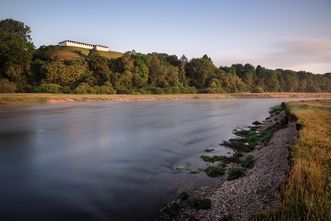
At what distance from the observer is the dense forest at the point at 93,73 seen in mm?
99125

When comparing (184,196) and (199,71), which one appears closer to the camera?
(184,196)

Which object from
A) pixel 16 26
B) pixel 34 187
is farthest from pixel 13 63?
pixel 34 187

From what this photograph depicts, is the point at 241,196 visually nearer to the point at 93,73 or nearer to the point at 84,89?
the point at 84,89

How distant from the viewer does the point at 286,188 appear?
386 inches

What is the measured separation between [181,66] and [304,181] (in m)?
155

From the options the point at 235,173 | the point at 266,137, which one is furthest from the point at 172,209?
the point at 266,137

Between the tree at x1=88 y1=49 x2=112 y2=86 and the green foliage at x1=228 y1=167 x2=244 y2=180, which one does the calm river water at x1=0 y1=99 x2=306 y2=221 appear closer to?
the green foliage at x1=228 y1=167 x2=244 y2=180

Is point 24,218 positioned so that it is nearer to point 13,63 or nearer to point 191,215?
point 191,215

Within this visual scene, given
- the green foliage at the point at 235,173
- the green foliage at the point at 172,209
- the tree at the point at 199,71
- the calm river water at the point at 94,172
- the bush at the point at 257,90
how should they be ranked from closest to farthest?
the green foliage at the point at 172,209 → the calm river water at the point at 94,172 → the green foliage at the point at 235,173 → the tree at the point at 199,71 → the bush at the point at 257,90

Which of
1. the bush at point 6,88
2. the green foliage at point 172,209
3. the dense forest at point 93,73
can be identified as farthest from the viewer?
the dense forest at point 93,73

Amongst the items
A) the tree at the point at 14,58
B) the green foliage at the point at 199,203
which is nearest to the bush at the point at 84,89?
the tree at the point at 14,58

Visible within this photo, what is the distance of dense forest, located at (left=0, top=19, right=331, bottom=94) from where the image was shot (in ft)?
325

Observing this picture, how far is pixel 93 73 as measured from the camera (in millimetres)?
Answer: 117625

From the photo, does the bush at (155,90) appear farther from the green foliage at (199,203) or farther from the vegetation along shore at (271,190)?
the green foliage at (199,203)
